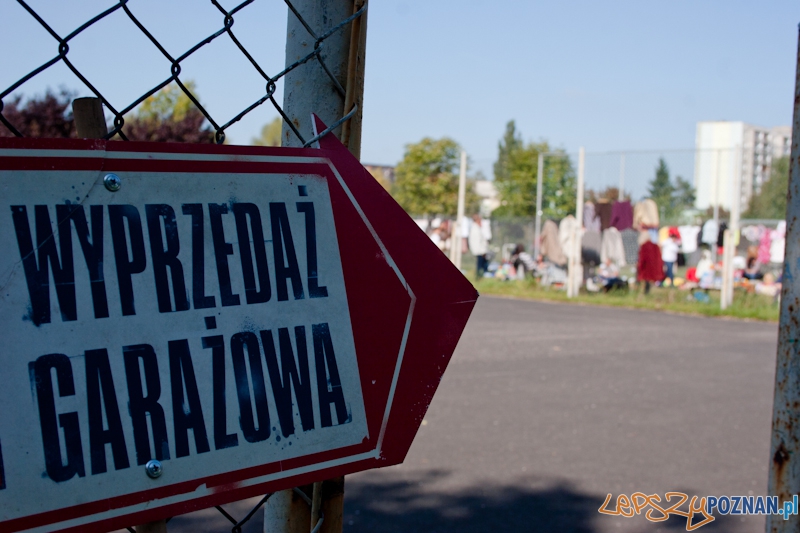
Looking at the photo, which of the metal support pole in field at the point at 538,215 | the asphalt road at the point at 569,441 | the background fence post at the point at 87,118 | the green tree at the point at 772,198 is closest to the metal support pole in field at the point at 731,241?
the green tree at the point at 772,198

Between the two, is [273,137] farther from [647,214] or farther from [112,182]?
[112,182]

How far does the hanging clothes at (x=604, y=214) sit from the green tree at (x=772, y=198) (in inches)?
140

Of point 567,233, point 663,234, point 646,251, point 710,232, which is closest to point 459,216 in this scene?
point 567,233

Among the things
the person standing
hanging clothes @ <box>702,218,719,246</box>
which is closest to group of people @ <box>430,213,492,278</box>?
the person standing

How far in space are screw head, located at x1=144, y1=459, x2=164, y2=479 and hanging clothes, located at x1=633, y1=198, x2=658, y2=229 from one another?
16202mm

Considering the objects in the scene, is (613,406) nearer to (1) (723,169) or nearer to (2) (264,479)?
(2) (264,479)

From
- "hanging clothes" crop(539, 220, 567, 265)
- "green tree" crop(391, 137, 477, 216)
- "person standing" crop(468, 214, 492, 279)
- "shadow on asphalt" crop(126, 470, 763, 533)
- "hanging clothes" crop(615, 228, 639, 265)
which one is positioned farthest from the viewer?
"green tree" crop(391, 137, 477, 216)

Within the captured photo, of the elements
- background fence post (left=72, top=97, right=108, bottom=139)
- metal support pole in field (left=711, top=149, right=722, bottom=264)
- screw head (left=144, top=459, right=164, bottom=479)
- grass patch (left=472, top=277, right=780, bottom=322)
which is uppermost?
metal support pole in field (left=711, top=149, right=722, bottom=264)

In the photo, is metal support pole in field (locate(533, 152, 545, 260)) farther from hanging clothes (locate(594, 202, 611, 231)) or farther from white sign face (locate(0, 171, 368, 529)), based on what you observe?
white sign face (locate(0, 171, 368, 529))

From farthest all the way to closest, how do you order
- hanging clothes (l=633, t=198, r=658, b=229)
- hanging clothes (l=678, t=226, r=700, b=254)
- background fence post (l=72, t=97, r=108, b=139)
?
hanging clothes (l=678, t=226, r=700, b=254) < hanging clothes (l=633, t=198, r=658, b=229) < background fence post (l=72, t=97, r=108, b=139)

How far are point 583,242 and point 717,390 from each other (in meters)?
10.2

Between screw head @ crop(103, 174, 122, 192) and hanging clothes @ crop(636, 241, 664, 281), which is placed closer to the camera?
screw head @ crop(103, 174, 122, 192)

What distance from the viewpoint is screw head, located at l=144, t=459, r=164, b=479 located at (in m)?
0.95

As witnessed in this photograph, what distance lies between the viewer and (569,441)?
5383 mm
